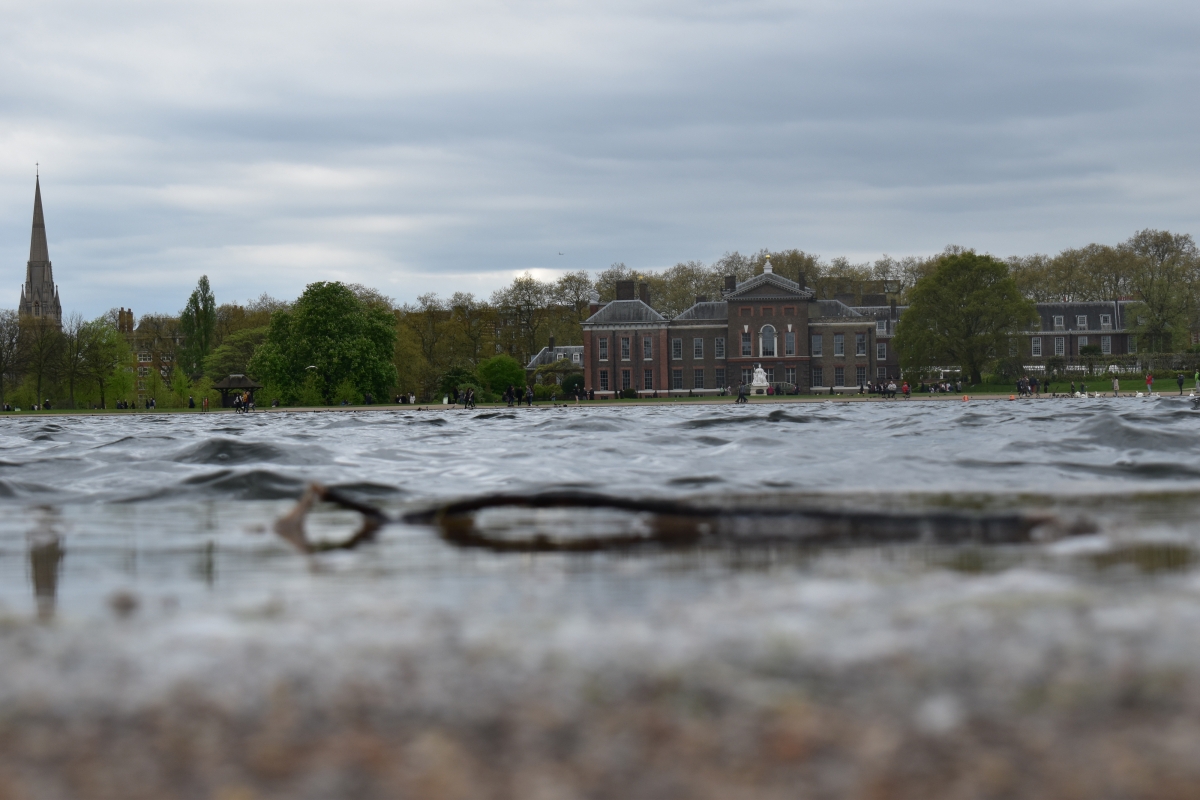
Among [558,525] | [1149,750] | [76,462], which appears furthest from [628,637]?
[76,462]

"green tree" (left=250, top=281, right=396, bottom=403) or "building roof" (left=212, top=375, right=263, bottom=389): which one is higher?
"green tree" (left=250, top=281, right=396, bottom=403)

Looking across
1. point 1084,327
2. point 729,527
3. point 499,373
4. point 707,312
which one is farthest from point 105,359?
point 729,527

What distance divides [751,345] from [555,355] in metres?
21.9

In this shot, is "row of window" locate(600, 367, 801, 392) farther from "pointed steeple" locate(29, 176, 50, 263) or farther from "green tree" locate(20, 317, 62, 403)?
"pointed steeple" locate(29, 176, 50, 263)

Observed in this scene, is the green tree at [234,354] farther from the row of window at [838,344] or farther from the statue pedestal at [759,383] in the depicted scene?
the row of window at [838,344]

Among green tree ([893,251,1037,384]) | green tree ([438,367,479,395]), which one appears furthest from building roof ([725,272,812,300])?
green tree ([438,367,479,395])

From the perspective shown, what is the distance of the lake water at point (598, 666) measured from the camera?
9.06 ft

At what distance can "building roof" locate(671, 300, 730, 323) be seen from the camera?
10762 centimetres

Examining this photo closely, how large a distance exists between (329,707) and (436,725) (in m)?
0.37

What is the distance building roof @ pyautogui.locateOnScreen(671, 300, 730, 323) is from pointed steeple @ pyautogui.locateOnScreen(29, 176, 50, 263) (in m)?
103

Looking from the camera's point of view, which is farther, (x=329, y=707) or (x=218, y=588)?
(x=218, y=588)

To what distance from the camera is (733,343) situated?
349 feet

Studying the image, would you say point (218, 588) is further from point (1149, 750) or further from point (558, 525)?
point (1149, 750)

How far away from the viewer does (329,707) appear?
3.23 meters
